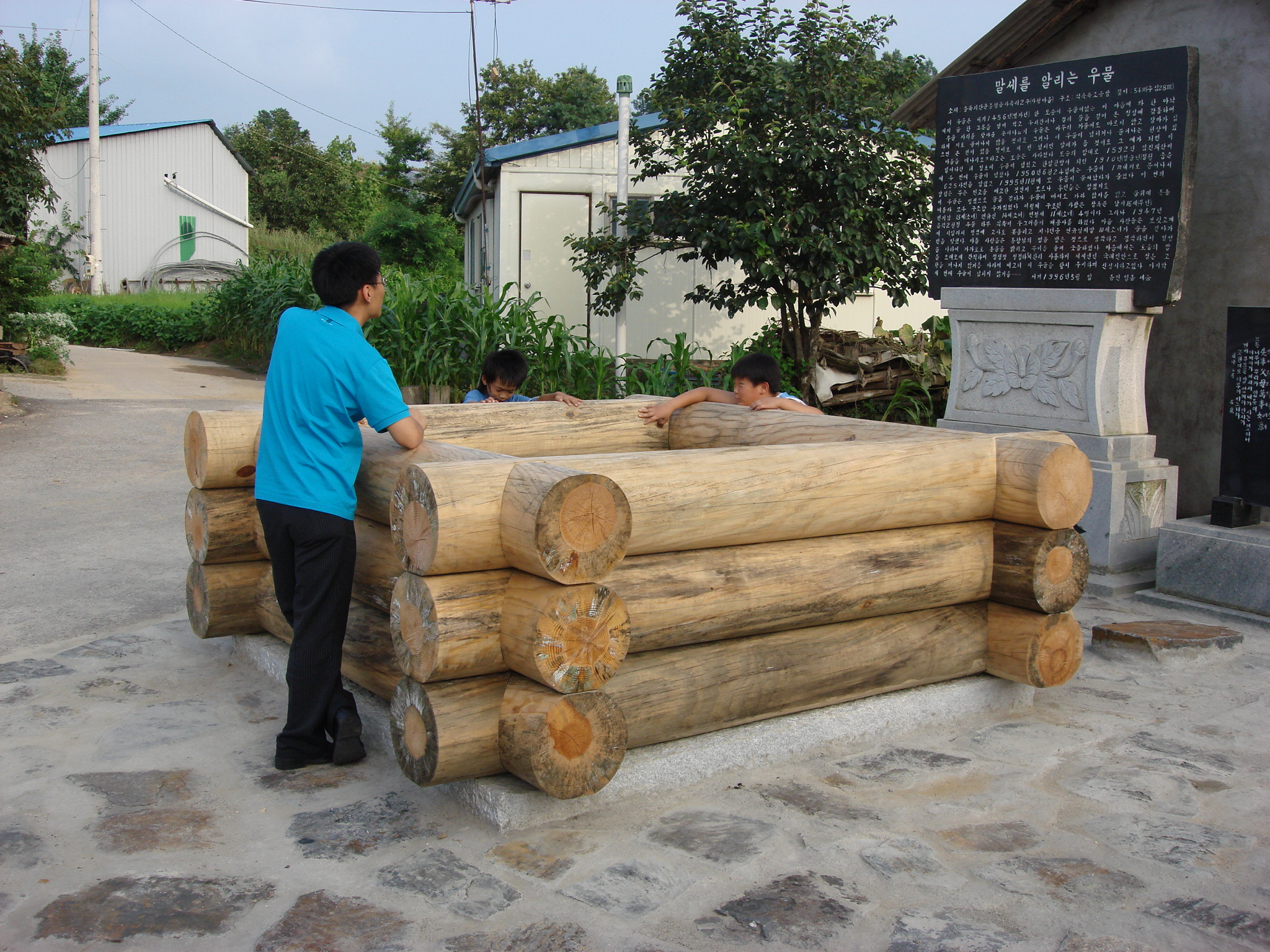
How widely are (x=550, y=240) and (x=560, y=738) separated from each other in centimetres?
1114

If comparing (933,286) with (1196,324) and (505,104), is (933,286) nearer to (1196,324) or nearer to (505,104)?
(1196,324)

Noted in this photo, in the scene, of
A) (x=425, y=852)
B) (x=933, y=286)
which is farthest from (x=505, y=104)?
(x=425, y=852)

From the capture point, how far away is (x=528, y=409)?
190 inches

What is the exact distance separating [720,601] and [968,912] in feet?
3.49

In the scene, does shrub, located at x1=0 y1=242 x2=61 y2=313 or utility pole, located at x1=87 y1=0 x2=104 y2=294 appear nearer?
shrub, located at x1=0 y1=242 x2=61 y2=313

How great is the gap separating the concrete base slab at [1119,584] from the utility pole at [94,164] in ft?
76.7

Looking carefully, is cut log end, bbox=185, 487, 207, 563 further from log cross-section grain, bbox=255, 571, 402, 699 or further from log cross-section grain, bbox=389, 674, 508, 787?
log cross-section grain, bbox=389, 674, 508, 787

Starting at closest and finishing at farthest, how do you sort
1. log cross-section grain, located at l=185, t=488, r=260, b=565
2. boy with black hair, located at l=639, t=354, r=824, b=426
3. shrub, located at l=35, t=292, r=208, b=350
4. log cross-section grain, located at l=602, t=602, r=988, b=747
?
1. log cross-section grain, located at l=602, t=602, r=988, b=747
2. log cross-section grain, located at l=185, t=488, r=260, b=565
3. boy with black hair, located at l=639, t=354, r=824, b=426
4. shrub, located at l=35, t=292, r=208, b=350

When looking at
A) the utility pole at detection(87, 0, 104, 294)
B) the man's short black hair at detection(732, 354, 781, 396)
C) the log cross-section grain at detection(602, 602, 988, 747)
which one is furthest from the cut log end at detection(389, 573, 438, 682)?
the utility pole at detection(87, 0, 104, 294)

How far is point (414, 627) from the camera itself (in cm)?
289

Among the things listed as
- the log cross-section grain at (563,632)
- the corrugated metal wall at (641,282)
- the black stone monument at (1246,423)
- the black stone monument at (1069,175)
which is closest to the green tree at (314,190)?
the corrugated metal wall at (641,282)

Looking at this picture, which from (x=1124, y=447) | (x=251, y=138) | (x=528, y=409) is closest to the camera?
(x=528, y=409)

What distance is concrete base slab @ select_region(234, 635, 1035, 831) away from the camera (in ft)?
9.98

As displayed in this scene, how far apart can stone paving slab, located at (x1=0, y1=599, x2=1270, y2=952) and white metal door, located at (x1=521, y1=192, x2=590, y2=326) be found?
995 cm
